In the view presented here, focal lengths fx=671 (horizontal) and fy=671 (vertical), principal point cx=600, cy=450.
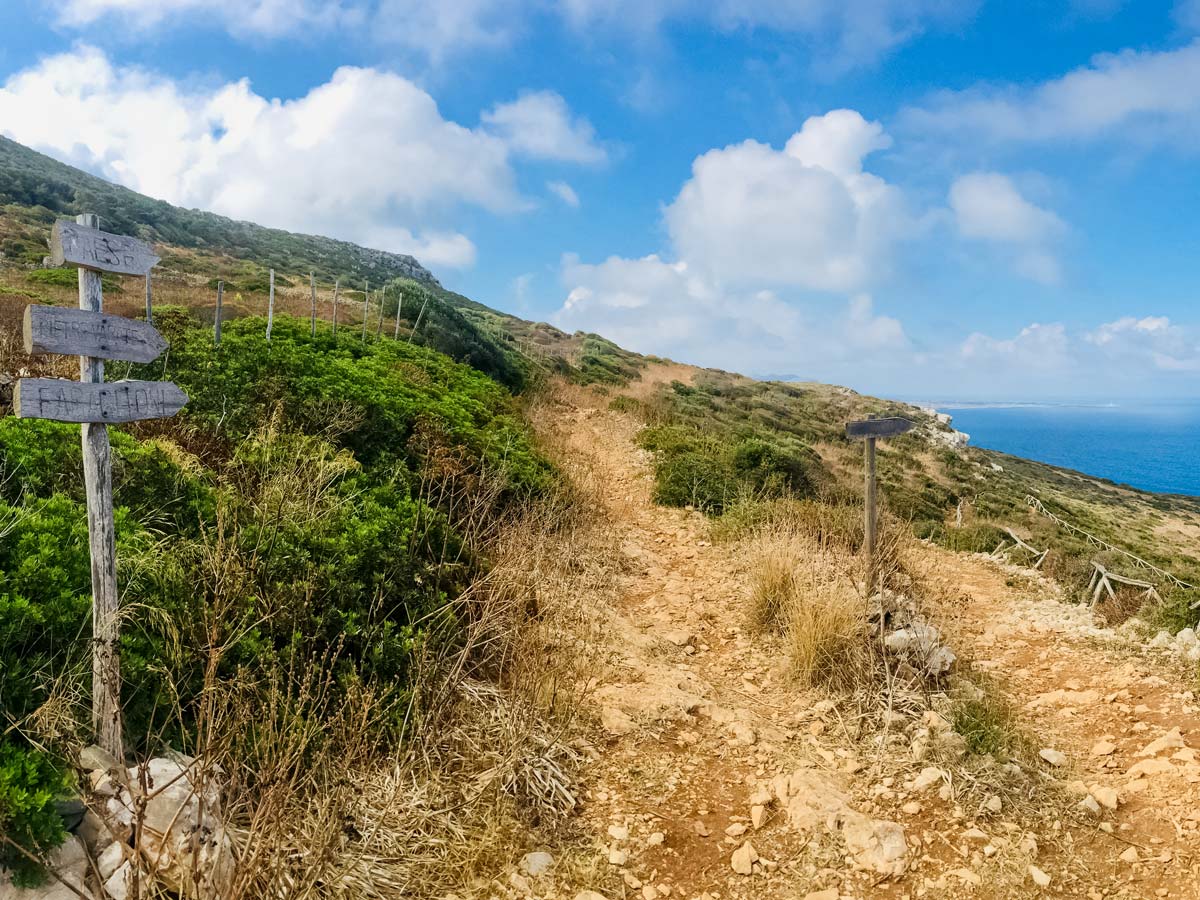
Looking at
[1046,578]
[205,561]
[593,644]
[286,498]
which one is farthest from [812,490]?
[205,561]

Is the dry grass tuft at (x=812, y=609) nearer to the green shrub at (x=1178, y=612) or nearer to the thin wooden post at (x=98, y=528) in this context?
the green shrub at (x=1178, y=612)

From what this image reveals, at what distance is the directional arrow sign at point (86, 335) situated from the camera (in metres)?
2.71

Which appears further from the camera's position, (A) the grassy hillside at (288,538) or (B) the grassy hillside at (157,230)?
(B) the grassy hillside at (157,230)

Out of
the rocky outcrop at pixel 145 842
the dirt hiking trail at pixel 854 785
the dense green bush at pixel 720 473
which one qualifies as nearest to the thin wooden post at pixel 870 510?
the dirt hiking trail at pixel 854 785

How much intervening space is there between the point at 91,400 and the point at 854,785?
4.47 metres

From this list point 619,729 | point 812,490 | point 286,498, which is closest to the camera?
point 619,729

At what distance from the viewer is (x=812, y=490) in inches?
463

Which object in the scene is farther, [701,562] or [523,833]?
[701,562]

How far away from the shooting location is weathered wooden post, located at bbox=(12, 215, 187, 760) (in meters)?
2.76

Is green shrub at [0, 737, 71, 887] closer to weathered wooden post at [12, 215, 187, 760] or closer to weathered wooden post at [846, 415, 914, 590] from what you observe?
weathered wooden post at [12, 215, 187, 760]

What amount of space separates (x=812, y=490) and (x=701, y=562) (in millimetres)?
4454

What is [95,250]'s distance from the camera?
2.92 meters

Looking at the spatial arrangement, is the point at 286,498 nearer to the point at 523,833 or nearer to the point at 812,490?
the point at 523,833

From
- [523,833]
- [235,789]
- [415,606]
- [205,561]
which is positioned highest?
[205,561]
